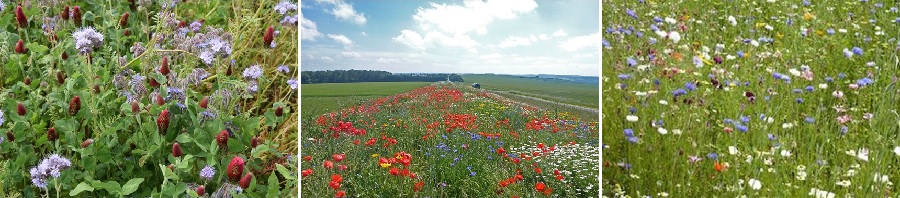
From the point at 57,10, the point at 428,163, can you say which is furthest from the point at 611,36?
the point at 57,10

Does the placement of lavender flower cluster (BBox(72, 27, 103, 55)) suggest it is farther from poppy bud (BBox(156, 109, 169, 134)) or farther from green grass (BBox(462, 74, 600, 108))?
green grass (BBox(462, 74, 600, 108))

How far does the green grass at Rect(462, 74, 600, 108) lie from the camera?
115 inches

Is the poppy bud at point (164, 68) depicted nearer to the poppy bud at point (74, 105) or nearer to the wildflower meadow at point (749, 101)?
the poppy bud at point (74, 105)

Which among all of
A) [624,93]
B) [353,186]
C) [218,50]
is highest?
[218,50]

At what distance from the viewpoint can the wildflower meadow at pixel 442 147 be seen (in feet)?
9.72

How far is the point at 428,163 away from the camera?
3.04 meters

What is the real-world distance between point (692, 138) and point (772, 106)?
56cm

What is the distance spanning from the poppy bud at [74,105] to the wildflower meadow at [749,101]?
191 centimetres

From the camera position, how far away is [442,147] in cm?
302

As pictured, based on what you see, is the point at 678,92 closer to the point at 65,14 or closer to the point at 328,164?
the point at 328,164

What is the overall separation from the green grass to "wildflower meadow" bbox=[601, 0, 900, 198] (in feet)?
1.03

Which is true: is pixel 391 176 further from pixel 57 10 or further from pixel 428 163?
pixel 57 10

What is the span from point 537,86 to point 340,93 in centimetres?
69

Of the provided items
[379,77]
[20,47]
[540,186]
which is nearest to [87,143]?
[20,47]
